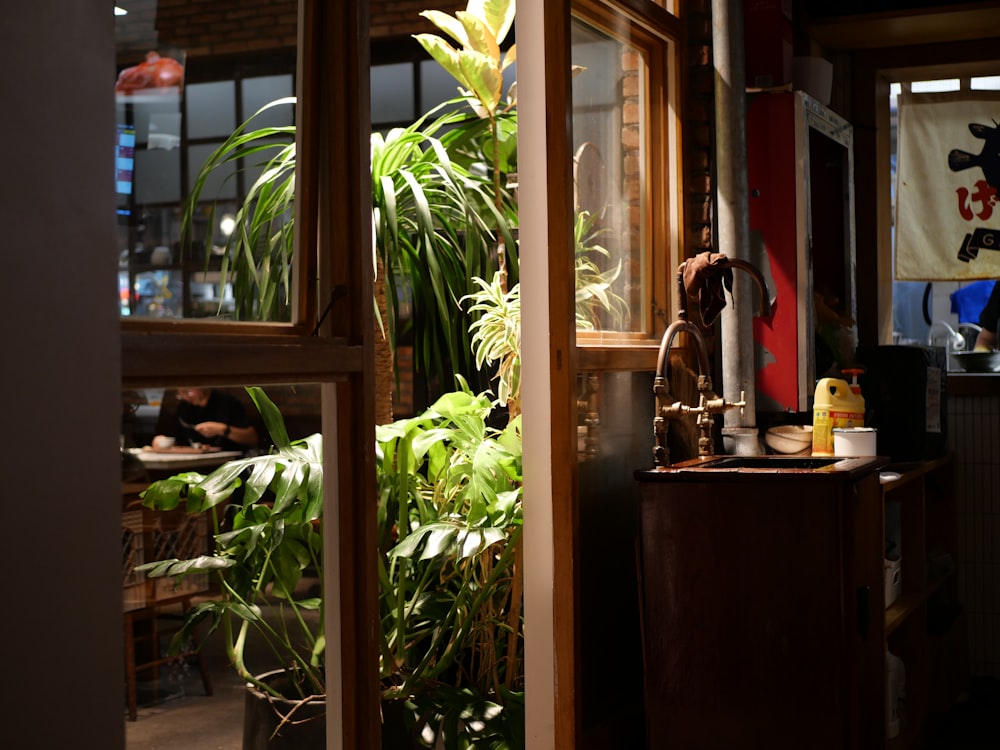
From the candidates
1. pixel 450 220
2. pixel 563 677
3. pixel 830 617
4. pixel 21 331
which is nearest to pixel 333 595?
pixel 21 331

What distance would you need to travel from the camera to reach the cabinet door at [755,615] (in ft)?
8.91

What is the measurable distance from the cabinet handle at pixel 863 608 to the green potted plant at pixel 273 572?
1363mm

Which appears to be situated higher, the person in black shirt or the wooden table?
the person in black shirt

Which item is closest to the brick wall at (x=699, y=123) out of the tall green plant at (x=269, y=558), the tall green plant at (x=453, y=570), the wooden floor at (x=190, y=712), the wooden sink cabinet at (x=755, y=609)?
the tall green plant at (x=453, y=570)

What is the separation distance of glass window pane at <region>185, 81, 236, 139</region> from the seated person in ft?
1.16

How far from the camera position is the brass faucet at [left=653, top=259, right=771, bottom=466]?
10.1 feet

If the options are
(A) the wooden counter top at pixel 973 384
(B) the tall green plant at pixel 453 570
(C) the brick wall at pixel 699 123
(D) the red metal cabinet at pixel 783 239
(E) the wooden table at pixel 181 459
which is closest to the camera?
(E) the wooden table at pixel 181 459

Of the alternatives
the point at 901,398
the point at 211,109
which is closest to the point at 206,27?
the point at 211,109

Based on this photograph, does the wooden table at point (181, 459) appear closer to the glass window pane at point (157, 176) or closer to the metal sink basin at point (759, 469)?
the glass window pane at point (157, 176)

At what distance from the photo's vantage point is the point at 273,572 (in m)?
1.99

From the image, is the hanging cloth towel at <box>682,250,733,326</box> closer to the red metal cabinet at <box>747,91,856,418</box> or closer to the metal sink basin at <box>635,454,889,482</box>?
the metal sink basin at <box>635,454,889,482</box>

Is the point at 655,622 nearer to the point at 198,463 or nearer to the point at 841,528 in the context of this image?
the point at 841,528

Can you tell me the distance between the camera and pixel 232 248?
5.60 feet

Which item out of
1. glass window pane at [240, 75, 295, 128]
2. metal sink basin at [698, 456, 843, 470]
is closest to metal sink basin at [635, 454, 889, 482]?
metal sink basin at [698, 456, 843, 470]
